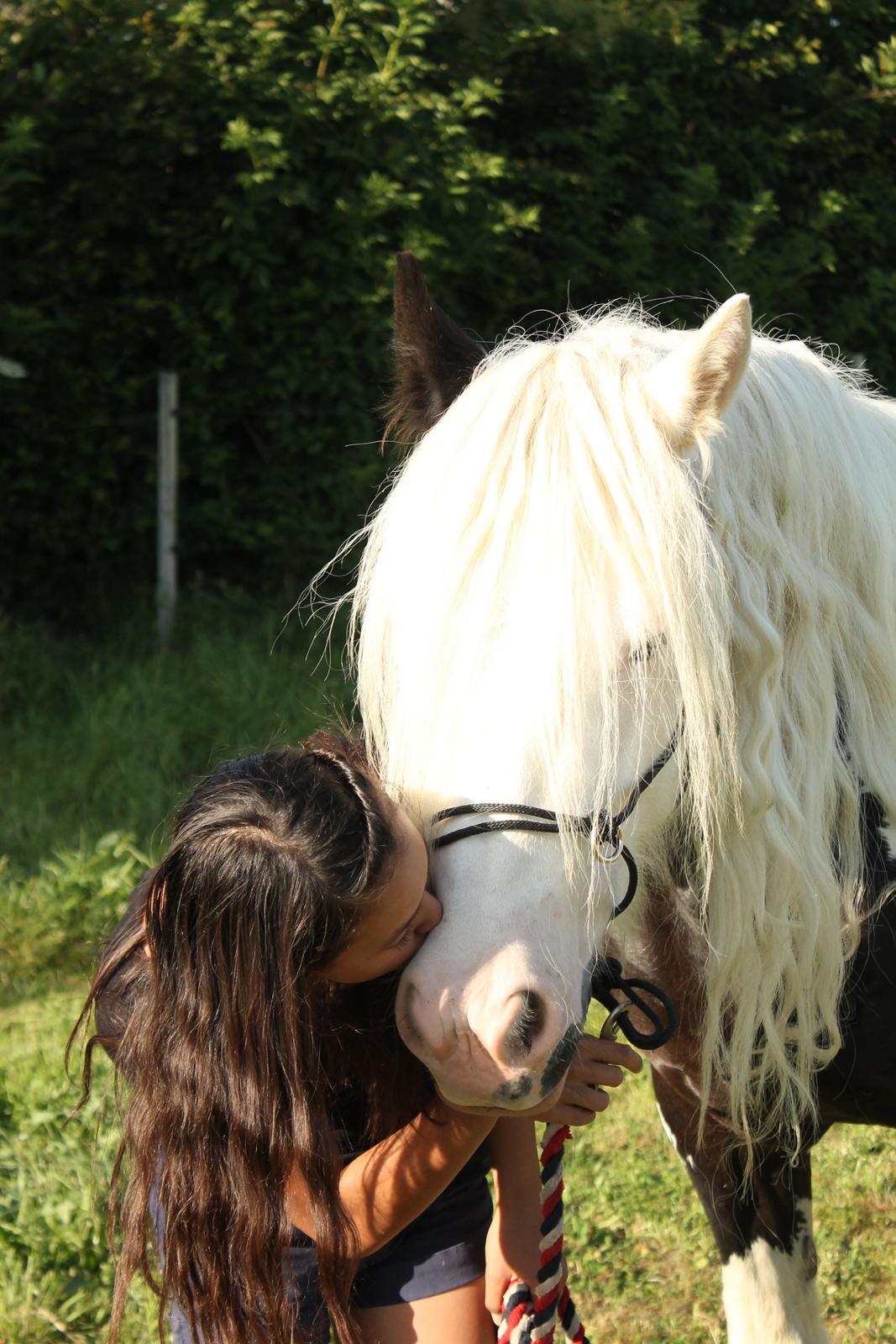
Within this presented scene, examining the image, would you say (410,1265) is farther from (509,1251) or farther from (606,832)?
(606,832)

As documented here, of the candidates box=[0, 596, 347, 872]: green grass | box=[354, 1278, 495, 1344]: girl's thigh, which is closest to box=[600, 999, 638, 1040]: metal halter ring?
box=[354, 1278, 495, 1344]: girl's thigh

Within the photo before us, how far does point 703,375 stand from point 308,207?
14.1ft

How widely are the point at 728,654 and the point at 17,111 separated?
4.76 meters

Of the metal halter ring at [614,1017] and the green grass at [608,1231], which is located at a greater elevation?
the metal halter ring at [614,1017]

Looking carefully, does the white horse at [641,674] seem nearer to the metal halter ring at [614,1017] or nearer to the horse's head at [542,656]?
the horse's head at [542,656]

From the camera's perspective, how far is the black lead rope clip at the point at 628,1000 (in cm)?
151

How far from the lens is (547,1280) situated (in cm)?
168

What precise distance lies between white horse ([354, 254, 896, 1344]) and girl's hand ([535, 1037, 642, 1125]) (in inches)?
5.8

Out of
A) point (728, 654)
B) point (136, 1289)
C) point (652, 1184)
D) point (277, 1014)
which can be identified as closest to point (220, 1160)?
point (277, 1014)

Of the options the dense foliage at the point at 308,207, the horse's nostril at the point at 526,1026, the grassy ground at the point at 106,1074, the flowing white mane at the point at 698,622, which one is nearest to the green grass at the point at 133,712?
the grassy ground at the point at 106,1074

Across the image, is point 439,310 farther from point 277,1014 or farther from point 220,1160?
point 220,1160

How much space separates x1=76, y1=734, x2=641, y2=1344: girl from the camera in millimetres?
1392

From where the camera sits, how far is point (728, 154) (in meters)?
6.30

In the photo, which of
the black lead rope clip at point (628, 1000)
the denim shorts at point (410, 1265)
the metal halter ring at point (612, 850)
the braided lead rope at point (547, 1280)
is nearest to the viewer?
the metal halter ring at point (612, 850)
